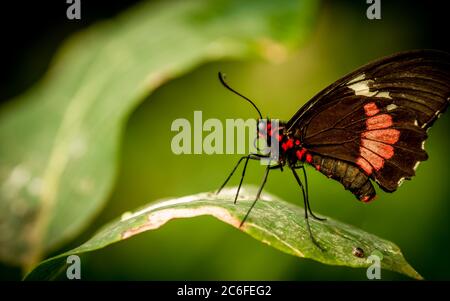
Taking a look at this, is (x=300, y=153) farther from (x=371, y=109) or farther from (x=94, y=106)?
(x=94, y=106)

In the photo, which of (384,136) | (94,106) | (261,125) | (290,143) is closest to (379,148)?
(384,136)

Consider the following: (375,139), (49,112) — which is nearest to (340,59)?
(375,139)

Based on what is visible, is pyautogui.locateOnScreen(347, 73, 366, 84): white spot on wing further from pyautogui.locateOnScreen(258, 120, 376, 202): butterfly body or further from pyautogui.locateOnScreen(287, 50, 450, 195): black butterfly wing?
pyautogui.locateOnScreen(258, 120, 376, 202): butterfly body

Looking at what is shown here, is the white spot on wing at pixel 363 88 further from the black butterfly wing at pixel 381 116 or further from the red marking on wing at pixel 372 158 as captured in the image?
the red marking on wing at pixel 372 158

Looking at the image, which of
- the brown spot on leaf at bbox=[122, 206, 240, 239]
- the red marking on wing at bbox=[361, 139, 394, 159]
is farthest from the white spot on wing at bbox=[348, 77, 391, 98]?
the brown spot on leaf at bbox=[122, 206, 240, 239]

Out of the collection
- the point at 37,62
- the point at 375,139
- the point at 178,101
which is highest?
the point at 37,62

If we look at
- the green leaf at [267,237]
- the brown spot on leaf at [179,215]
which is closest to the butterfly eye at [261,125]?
the green leaf at [267,237]
